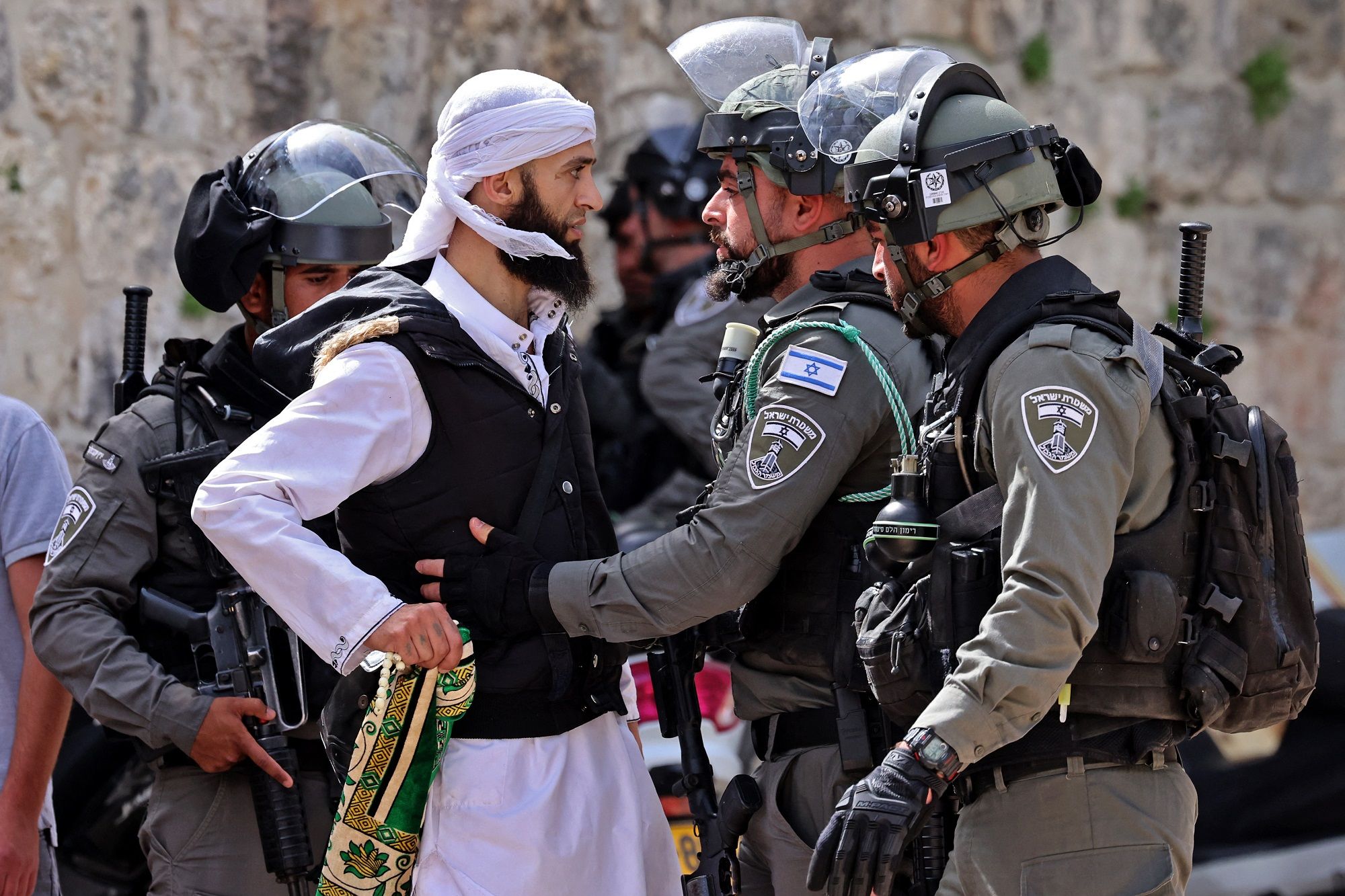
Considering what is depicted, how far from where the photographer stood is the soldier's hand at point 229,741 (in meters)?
3.53

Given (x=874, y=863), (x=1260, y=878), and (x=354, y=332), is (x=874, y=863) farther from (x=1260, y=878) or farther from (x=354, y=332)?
(x=1260, y=878)

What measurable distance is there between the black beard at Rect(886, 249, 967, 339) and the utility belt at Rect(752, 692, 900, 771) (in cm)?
74

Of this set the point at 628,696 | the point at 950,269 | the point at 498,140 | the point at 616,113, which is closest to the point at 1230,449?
the point at 950,269

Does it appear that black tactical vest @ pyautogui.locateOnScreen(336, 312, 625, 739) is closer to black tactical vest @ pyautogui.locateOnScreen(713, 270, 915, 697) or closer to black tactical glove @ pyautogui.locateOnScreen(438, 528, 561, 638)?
black tactical glove @ pyautogui.locateOnScreen(438, 528, 561, 638)

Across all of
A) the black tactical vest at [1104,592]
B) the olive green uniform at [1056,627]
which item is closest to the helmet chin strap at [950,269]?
the black tactical vest at [1104,592]

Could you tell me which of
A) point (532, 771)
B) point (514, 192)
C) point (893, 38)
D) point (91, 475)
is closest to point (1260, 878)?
point (532, 771)

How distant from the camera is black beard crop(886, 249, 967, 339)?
9.73 feet

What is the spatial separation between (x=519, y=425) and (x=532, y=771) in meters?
0.69

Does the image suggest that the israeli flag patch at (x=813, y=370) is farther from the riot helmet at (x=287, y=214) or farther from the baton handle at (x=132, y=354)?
the baton handle at (x=132, y=354)

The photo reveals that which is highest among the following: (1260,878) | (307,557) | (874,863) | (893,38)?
(893,38)

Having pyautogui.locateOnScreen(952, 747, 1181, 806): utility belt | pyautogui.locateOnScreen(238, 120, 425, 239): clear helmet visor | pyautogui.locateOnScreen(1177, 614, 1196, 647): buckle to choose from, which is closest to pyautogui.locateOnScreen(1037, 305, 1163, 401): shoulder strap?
pyautogui.locateOnScreen(1177, 614, 1196, 647): buckle

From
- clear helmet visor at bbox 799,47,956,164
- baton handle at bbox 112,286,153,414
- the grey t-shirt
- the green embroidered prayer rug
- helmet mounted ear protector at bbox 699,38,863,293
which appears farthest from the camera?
baton handle at bbox 112,286,153,414

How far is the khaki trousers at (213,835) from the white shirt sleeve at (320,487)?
77 centimetres

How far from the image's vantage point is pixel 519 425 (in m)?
3.27
